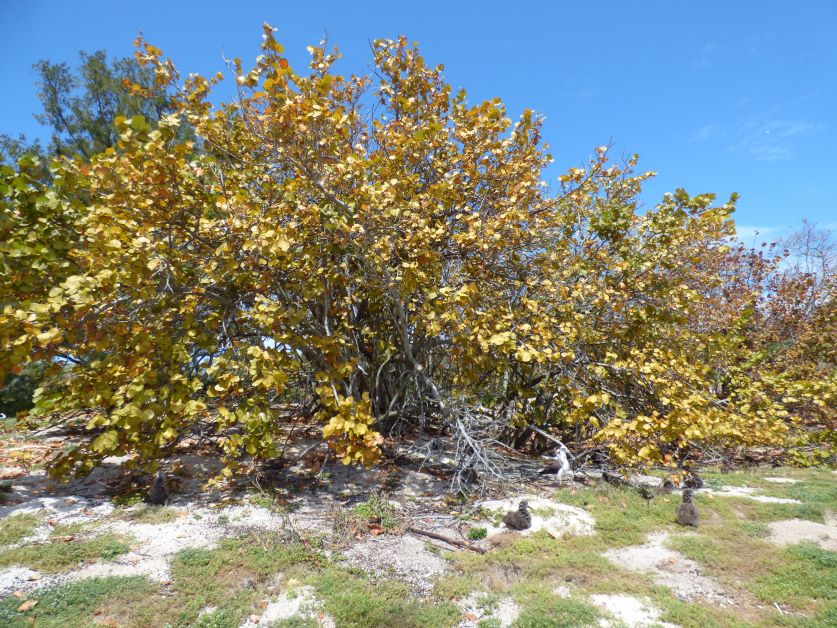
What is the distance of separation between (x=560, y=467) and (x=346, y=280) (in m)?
3.45

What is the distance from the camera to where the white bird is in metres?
6.03

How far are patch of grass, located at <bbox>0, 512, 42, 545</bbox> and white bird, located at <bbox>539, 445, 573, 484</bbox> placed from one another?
508 cm

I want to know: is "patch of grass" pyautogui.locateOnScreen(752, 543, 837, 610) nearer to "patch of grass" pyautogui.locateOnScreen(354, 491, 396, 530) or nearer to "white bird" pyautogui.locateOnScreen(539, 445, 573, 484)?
"white bird" pyautogui.locateOnScreen(539, 445, 573, 484)

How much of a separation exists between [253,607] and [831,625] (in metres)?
3.49

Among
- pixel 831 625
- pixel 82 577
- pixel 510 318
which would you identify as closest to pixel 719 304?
pixel 510 318

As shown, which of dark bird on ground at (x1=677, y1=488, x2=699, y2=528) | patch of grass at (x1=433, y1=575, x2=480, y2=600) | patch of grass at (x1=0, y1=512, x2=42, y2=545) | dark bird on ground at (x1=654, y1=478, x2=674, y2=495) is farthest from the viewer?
dark bird on ground at (x1=654, y1=478, x2=674, y2=495)

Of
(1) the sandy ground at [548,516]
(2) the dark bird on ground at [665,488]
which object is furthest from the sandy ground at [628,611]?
(2) the dark bird on ground at [665,488]

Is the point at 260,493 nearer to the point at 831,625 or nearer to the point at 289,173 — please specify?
the point at 289,173

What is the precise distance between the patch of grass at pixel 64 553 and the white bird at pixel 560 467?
447 cm

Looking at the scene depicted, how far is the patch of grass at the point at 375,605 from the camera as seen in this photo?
3.07m

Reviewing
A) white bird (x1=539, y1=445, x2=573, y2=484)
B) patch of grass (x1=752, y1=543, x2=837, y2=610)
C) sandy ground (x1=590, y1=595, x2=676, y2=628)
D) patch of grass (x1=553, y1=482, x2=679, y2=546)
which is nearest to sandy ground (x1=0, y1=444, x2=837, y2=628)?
sandy ground (x1=590, y1=595, x2=676, y2=628)

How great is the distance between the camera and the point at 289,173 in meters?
5.54

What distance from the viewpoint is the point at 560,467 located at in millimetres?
6172

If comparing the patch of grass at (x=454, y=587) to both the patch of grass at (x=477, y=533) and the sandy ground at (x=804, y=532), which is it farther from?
the sandy ground at (x=804, y=532)
